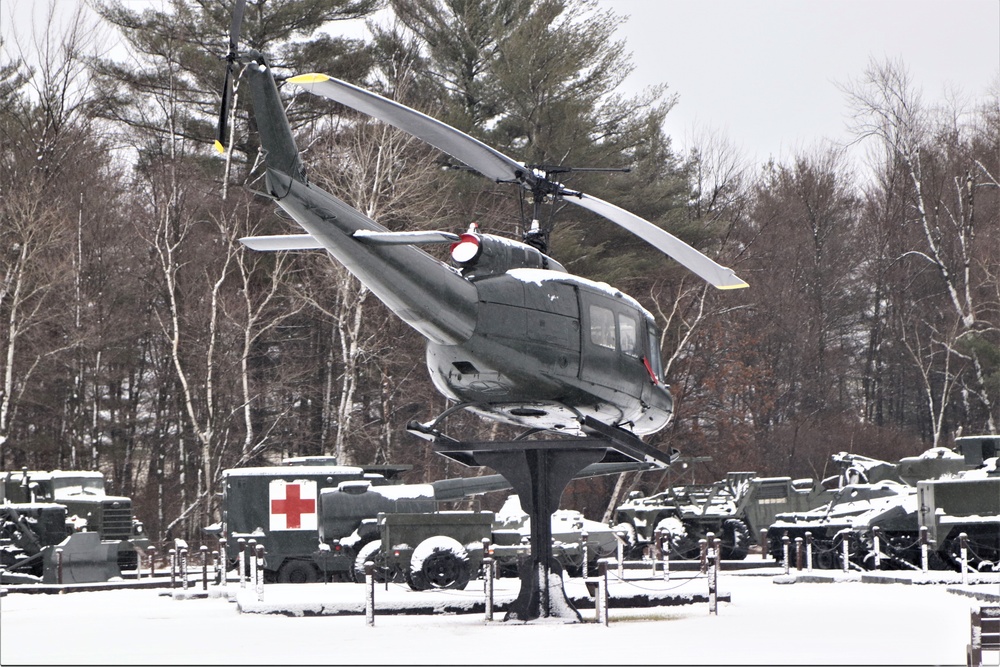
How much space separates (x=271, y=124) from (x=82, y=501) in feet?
46.6

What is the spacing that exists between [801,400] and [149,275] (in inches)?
894

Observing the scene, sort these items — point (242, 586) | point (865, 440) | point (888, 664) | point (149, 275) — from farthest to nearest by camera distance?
point (865, 440) < point (149, 275) < point (242, 586) < point (888, 664)

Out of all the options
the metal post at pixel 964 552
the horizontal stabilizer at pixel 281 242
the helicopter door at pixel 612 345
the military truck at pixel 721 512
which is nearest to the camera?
the horizontal stabilizer at pixel 281 242

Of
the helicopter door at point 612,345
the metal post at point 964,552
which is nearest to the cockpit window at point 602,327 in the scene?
the helicopter door at point 612,345

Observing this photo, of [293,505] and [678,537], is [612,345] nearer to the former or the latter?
[293,505]

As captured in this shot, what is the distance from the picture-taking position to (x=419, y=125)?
11961mm

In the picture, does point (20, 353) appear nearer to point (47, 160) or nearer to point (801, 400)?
point (47, 160)

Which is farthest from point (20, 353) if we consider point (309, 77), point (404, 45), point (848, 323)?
point (848, 323)

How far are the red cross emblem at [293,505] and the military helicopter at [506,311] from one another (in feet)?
22.5

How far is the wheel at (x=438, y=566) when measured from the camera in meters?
17.5

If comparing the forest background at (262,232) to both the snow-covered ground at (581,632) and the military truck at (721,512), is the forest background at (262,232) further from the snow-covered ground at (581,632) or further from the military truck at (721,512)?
the snow-covered ground at (581,632)

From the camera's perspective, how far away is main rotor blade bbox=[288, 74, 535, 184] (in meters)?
11.3

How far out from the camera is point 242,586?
19.0m

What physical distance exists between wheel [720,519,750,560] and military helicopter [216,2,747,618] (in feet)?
38.6
